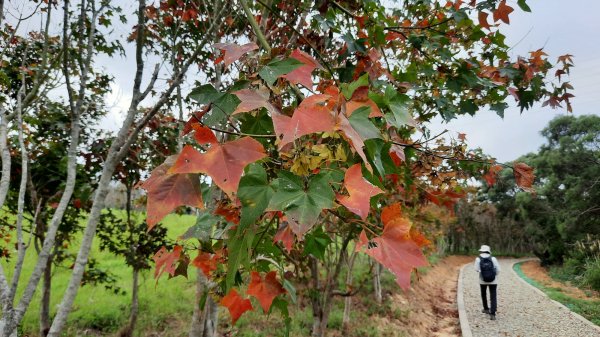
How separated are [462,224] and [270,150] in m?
24.7

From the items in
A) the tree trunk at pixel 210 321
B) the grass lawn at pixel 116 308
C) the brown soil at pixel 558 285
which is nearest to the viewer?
the tree trunk at pixel 210 321

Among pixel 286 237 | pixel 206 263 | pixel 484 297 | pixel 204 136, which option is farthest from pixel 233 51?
pixel 484 297

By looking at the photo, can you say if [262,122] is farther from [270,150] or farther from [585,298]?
[585,298]

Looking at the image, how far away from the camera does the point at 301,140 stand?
0.73m

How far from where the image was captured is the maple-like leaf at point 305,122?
22.1 inches

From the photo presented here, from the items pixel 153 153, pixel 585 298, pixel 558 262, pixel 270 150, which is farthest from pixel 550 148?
pixel 270 150

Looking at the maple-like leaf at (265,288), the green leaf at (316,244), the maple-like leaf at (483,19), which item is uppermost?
the maple-like leaf at (483,19)

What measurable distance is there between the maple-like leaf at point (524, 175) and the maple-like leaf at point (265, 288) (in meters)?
1.19

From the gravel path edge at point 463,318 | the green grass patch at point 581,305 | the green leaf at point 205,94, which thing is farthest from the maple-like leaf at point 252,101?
the green grass patch at point 581,305

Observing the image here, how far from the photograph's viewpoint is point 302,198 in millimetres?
607

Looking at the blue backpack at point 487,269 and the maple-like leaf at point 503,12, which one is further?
the blue backpack at point 487,269

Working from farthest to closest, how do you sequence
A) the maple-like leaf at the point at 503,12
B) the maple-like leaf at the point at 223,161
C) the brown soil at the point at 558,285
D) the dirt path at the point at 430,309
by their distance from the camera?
the brown soil at the point at 558,285 → the dirt path at the point at 430,309 → the maple-like leaf at the point at 503,12 → the maple-like leaf at the point at 223,161

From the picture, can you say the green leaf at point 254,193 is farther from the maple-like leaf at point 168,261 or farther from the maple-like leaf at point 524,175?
the maple-like leaf at point 524,175

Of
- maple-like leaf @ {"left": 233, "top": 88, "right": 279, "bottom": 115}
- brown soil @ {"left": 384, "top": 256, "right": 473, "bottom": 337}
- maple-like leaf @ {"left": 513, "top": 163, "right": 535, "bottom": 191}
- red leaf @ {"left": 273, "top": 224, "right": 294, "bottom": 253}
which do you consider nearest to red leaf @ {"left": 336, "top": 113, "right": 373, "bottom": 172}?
maple-like leaf @ {"left": 233, "top": 88, "right": 279, "bottom": 115}
